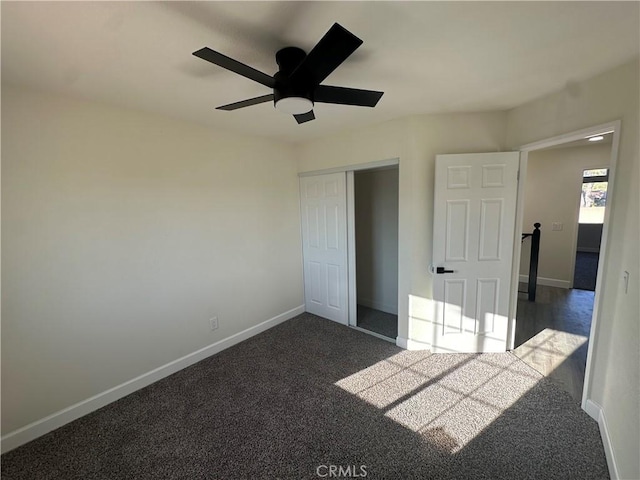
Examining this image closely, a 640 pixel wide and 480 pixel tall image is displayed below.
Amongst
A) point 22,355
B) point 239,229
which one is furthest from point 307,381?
point 22,355

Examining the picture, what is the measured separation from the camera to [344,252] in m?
3.35

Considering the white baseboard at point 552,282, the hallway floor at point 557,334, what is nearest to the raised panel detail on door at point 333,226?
the hallway floor at point 557,334

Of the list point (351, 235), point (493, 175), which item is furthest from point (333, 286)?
point (493, 175)

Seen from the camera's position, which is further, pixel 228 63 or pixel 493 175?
pixel 493 175

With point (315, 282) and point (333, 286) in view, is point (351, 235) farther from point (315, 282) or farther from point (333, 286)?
point (315, 282)

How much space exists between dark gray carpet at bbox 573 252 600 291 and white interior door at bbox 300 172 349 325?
11.5 feet

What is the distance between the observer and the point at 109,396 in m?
2.20

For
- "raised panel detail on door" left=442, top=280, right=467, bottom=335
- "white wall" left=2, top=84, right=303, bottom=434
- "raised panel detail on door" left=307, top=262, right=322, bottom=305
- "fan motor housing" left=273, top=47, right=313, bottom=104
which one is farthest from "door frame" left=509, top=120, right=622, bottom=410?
"white wall" left=2, top=84, right=303, bottom=434

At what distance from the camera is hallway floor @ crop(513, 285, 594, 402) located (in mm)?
2400

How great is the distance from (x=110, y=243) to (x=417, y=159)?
8.98 feet

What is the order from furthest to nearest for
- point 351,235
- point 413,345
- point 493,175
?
point 351,235, point 413,345, point 493,175

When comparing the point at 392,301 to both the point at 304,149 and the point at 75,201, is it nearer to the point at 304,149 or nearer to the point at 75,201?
the point at 304,149

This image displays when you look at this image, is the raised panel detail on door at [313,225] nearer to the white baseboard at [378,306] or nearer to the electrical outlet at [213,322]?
the white baseboard at [378,306]

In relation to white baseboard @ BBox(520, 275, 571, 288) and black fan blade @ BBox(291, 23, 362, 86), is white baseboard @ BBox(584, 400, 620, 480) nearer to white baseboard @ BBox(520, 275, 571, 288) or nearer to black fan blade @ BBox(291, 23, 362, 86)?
black fan blade @ BBox(291, 23, 362, 86)
